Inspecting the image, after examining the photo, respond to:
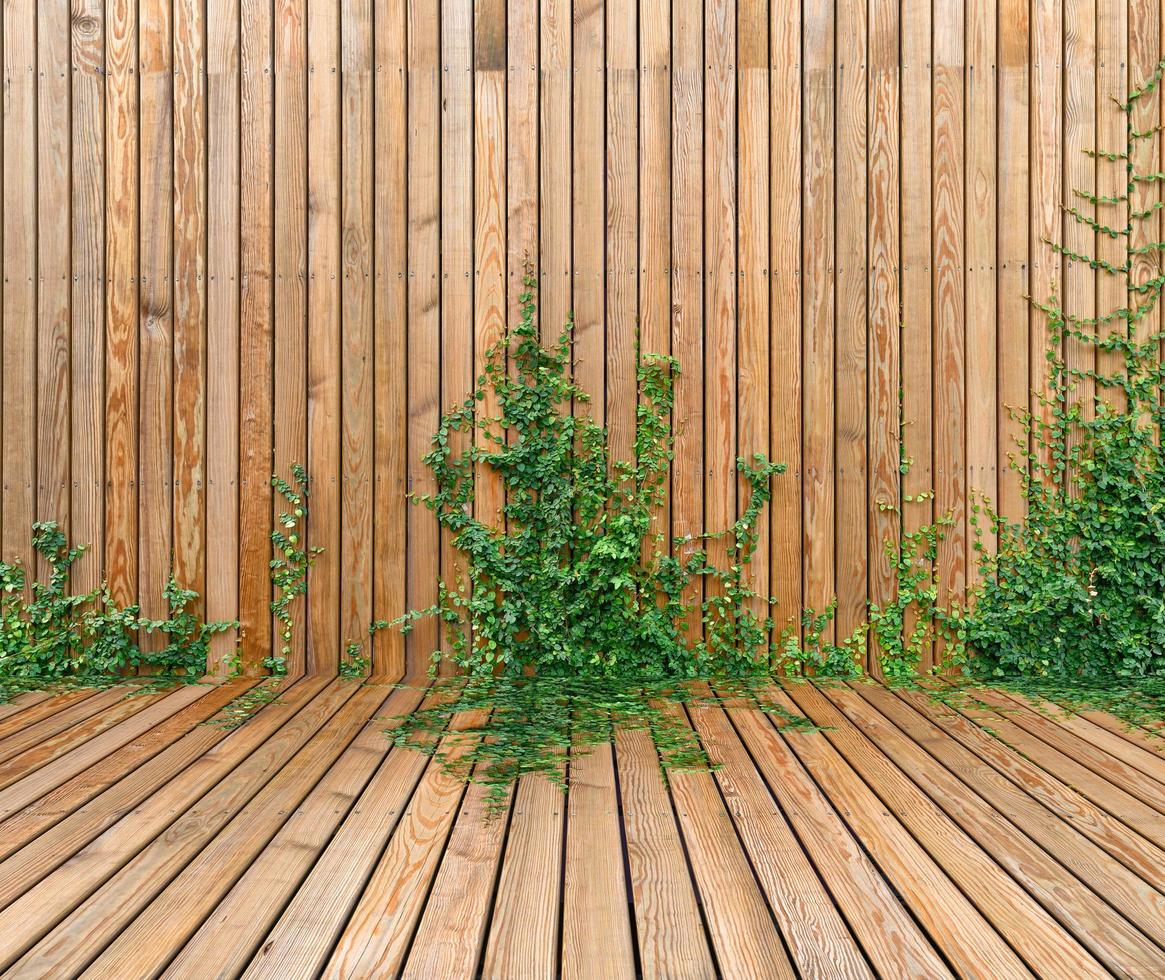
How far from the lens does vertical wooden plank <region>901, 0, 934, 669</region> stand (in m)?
3.14

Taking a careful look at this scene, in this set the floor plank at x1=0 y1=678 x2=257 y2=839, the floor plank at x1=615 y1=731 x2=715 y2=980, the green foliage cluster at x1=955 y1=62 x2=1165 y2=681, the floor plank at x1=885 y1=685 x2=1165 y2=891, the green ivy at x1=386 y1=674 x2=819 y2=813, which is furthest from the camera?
the green foliage cluster at x1=955 y1=62 x2=1165 y2=681

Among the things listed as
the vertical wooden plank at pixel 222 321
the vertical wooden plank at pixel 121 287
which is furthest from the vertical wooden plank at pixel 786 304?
the vertical wooden plank at pixel 121 287

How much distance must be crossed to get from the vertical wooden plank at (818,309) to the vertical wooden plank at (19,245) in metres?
3.00

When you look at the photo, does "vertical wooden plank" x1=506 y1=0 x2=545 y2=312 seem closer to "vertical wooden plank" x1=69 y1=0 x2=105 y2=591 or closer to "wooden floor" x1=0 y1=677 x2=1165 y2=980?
"vertical wooden plank" x1=69 y1=0 x2=105 y2=591

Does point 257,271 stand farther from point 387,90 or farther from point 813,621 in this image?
point 813,621

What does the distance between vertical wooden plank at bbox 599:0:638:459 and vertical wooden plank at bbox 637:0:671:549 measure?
0.02m

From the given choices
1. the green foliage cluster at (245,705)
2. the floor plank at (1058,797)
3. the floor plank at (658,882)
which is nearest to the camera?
the floor plank at (658,882)

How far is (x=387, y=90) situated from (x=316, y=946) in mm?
2932

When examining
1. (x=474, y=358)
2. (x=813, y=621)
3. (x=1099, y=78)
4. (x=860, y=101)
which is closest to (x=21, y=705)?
(x=474, y=358)

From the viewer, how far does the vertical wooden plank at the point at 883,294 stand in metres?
3.14

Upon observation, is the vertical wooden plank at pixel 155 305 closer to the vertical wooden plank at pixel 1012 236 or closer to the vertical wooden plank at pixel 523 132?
the vertical wooden plank at pixel 523 132

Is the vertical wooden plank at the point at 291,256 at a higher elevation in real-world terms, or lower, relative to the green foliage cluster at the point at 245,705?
higher

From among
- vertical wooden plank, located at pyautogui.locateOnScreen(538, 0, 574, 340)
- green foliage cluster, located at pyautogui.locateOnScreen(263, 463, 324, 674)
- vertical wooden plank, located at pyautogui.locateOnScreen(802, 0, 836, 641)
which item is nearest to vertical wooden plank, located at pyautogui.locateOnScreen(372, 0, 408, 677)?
green foliage cluster, located at pyautogui.locateOnScreen(263, 463, 324, 674)

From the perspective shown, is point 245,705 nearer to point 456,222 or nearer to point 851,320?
point 456,222
